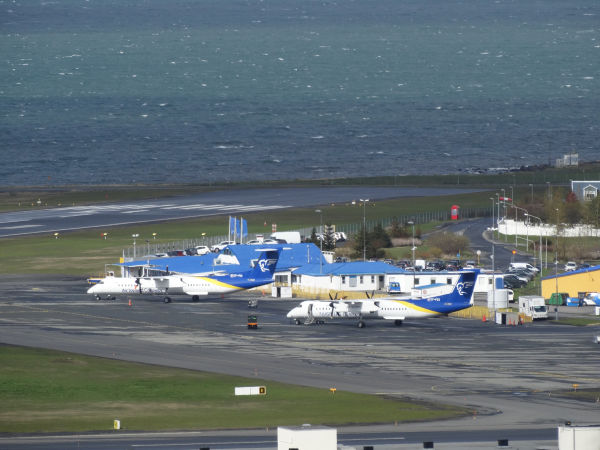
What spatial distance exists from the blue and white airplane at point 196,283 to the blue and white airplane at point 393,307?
53.3 ft

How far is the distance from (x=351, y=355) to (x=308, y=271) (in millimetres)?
46552

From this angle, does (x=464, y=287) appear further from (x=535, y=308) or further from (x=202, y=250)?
(x=202, y=250)

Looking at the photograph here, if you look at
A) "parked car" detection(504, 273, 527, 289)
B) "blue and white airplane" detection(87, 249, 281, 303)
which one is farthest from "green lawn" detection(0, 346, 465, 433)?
"parked car" detection(504, 273, 527, 289)

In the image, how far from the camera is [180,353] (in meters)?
82.9

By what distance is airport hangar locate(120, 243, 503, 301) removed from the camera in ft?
400

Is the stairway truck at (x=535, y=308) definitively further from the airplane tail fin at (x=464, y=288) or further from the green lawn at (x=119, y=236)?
the green lawn at (x=119, y=236)

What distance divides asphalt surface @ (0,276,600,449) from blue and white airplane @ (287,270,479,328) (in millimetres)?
1187

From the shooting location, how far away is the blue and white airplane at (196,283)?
11606 centimetres

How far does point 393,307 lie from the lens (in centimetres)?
9938

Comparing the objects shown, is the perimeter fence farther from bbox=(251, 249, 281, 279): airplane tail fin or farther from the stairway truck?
the stairway truck

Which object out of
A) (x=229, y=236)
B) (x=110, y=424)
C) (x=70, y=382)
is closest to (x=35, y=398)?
(x=70, y=382)

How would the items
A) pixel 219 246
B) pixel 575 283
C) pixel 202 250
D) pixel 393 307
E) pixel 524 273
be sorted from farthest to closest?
pixel 219 246
pixel 202 250
pixel 524 273
pixel 575 283
pixel 393 307

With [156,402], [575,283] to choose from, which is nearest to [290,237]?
[575,283]

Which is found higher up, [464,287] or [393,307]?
[464,287]
